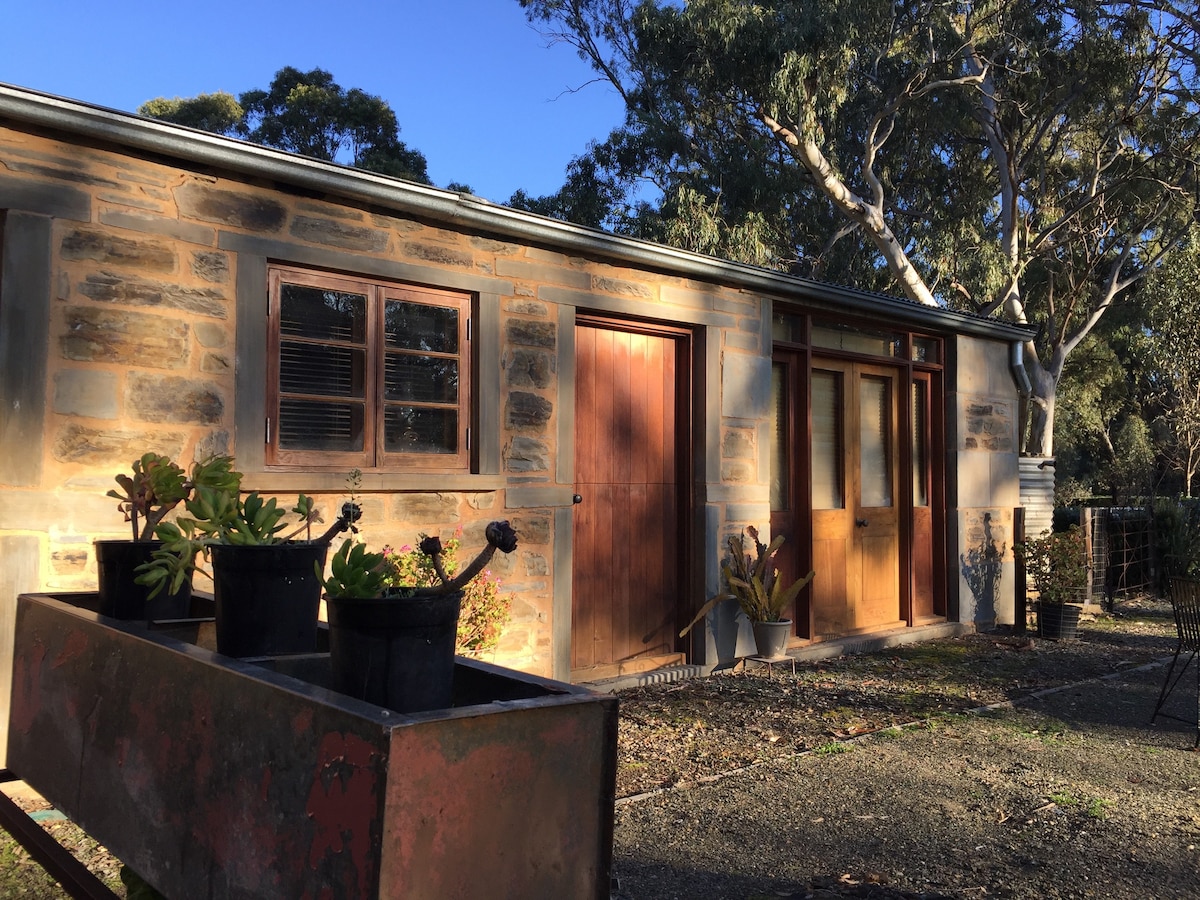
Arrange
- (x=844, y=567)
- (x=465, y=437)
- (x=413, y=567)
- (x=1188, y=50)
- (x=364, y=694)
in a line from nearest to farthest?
(x=364, y=694), (x=413, y=567), (x=465, y=437), (x=844, y=567), (x=1188, y=50)

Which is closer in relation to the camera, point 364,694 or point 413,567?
point 364,694

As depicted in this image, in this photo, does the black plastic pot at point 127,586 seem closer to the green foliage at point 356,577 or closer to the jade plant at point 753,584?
the green foliage at point 356,577

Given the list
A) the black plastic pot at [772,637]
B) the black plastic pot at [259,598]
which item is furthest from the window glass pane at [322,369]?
the black plastic pot at [772,637]

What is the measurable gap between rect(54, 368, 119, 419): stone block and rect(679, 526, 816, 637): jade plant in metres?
3.83

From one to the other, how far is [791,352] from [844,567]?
1.81m

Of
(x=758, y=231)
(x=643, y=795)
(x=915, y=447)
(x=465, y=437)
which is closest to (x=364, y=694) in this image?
(x=643, y=795)

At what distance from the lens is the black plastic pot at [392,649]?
186 centimetres

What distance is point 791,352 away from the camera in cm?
754

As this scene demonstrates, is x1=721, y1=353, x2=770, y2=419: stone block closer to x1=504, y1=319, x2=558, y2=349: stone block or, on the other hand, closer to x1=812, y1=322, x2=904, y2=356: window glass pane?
x1=812, y1=322, x2=904, y2=356: window glass pane

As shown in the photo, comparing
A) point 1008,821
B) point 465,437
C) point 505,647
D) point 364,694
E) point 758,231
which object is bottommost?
point 1008,821

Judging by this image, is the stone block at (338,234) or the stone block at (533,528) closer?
the stone block at (338,234)

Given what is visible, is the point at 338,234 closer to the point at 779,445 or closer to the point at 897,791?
the point at 897,791

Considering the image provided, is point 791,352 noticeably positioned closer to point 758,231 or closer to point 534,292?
point 534,292

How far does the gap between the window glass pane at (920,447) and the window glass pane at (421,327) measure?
16.0 ft
